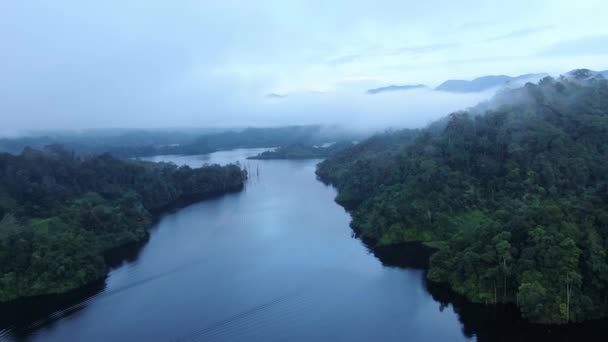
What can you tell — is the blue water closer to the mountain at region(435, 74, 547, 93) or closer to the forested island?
the forested island

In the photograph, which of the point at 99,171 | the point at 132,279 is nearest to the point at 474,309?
the point at 132,279

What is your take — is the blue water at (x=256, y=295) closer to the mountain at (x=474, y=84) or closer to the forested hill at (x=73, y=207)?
the forested hill at (x=73, y=207)

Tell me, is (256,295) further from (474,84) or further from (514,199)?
(474,84)

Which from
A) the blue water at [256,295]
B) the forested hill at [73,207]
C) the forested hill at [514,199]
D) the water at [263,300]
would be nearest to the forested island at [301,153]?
the forested hill at [73,207]

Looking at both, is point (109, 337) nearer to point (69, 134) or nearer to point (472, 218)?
point (472, 218)

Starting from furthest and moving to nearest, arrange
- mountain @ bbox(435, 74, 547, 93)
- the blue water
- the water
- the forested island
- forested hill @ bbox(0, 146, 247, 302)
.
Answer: mountain @ bbox(435, 74, 547, 93)
the forested island
forested hill @ bbox(0, 146, 247, 302)
the blue water
the water

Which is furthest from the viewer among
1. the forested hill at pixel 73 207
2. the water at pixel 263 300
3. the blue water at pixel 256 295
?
the forested hill at pixel 73 207

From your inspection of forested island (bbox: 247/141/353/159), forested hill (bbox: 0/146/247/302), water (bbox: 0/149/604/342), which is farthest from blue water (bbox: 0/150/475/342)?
forested island (bbox: 247/141/353/159)
